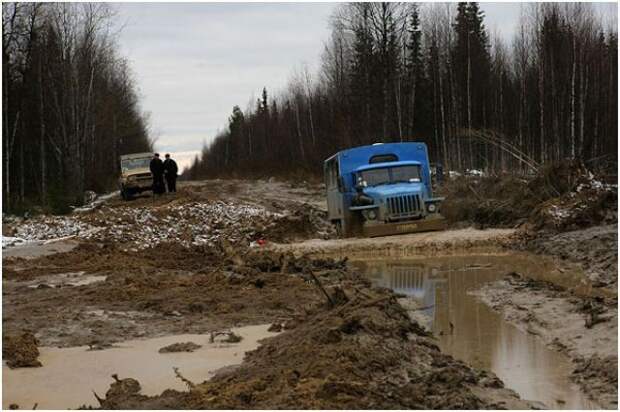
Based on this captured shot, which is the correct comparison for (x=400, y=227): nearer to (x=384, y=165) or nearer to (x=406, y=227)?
(x=406, y=227)

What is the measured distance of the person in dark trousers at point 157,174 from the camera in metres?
35.3

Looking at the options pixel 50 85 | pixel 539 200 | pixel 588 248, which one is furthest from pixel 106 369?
pixel 50 85

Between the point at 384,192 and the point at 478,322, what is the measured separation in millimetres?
10680

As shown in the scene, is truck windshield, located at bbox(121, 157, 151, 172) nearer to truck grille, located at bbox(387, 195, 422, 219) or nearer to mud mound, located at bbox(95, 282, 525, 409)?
truck grille, located at bbox(387, 195, 422, 219)

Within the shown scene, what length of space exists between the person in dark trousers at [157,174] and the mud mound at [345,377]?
2661cm

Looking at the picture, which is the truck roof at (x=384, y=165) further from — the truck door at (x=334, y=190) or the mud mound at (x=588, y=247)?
the mud mound at (x=588, y=247)

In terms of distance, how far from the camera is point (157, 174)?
36.0 metres

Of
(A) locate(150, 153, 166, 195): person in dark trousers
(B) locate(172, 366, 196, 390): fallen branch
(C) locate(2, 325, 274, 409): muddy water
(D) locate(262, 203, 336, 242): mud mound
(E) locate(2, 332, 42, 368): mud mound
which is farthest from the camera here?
(A) locate(150, 153, 166, 195): person in dark trousers

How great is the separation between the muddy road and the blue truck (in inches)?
19.0

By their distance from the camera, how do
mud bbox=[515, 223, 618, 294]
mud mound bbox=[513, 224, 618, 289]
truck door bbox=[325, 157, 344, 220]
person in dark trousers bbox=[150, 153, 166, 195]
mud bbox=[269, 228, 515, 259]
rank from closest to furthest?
mud bbox=[515, 223, 618, 294] → mud mound bbox=[513, 224, 618, 289] → mud bbox=[269, 228, 515, 259] → truck door bbox=[325, 157, 344, 220] → person in dark trousers bbox=[150, 153, 166, 195]

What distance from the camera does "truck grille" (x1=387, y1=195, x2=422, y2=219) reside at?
843 inches

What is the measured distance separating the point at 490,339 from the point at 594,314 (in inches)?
51.8

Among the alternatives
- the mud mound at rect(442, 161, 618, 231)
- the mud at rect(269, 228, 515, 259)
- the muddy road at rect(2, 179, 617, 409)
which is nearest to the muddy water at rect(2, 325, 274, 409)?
the muddy road at rect(2, 179, 617, 409)

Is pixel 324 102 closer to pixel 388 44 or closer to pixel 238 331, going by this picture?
pixel 388 44
